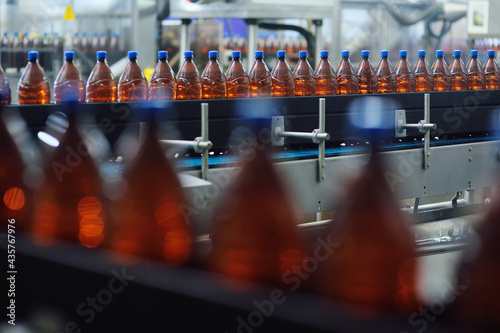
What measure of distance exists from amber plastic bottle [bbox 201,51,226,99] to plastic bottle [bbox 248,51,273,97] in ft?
0.49

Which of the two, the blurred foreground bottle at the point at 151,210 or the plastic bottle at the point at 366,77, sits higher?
the plastic bottle at the point at 366,77

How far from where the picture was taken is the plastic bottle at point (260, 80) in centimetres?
287

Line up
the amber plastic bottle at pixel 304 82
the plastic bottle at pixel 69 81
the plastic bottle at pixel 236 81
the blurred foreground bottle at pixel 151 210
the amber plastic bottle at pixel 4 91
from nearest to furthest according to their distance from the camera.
A: 1. the blurred foreground bottle at pixel 151 210
2. the amber plastic bottle at pixel 4 91
3. the plastic bottle at pixel 69 81
4. the plastic bottle at pixel 236 81
5. the amber plastic bottle at pixel 304 82

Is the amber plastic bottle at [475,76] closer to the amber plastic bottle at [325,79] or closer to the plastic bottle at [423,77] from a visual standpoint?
the plastic bottle at [423,77]

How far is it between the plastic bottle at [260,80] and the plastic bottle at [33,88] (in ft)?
2.77

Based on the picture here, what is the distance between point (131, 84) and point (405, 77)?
1.34 metres

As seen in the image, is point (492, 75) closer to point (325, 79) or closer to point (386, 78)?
point (386, 78)

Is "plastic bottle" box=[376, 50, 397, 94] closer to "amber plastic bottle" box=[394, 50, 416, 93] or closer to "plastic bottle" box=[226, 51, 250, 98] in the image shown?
"amber plastic bottle" box=[394, 50, 416, 93]

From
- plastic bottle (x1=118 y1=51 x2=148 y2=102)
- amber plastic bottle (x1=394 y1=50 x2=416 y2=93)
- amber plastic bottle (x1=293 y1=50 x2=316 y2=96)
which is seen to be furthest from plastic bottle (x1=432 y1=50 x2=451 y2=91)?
plastic bottle (x1=118 y1=51 x2=148 y2=102)

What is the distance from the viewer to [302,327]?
0.65 metres

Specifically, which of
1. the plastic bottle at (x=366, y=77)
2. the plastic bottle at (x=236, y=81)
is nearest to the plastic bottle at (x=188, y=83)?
the plastic bottle at (x=236, y=81)

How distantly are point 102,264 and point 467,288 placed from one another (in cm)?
41

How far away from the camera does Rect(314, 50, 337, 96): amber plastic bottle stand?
3029 mm

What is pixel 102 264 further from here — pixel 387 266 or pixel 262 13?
pixel 262 13
